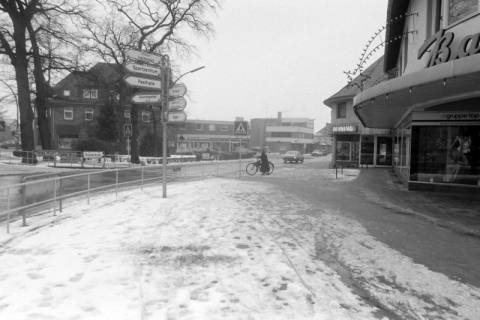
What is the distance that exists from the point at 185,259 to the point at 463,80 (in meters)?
6.91

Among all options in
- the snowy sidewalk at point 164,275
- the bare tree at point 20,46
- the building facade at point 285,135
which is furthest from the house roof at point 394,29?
the building facade at point 285,135

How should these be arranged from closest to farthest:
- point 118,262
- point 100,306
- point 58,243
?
point 100,306
point 118,262
point 58,243

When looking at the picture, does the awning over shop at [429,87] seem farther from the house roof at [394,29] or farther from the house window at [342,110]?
the house window at [342,110]

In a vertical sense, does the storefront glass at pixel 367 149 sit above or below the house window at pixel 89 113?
below

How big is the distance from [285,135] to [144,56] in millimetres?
91295

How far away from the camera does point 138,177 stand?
51.5ft

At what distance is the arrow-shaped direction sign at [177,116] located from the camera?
11.6m

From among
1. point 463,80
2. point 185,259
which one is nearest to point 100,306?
point 185,259

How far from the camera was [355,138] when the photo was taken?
33688 millimetres

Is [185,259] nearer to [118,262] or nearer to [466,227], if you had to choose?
[118,262]

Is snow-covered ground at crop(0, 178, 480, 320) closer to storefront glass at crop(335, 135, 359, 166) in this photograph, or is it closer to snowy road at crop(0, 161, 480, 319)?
snowy road at crop(0, 161, 480, 319)

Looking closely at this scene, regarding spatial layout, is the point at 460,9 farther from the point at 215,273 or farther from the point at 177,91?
the point at 215,273

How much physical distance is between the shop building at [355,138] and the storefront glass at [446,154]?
1718 cm

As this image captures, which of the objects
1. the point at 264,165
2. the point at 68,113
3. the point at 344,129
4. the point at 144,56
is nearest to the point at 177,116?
the point at 144,56
